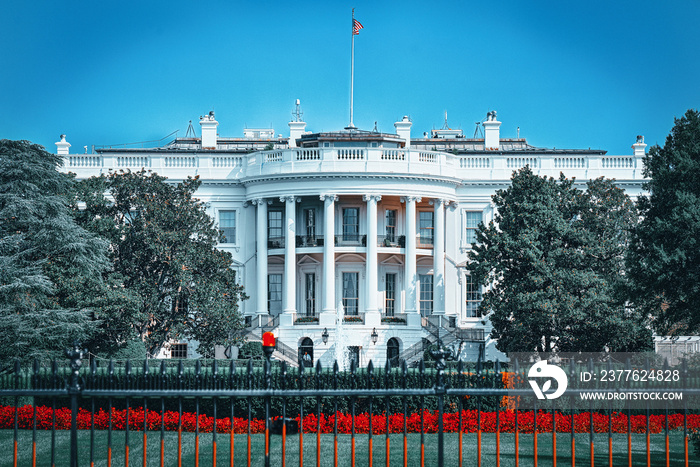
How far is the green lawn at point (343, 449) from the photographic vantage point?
18641 millimetres

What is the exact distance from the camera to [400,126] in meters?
58.2

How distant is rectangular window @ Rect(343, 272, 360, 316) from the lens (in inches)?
2100

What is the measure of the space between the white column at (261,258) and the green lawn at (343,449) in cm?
3008

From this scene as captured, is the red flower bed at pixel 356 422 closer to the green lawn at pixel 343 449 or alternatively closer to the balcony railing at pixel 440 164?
the green lawn at pixel 343 449

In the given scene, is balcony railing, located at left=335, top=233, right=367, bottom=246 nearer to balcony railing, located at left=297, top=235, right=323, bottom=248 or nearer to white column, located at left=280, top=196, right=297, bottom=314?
balcony railing, located at left=297, top=235, right=323, bottom=248

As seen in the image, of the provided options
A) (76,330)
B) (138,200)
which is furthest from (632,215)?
(76,330)

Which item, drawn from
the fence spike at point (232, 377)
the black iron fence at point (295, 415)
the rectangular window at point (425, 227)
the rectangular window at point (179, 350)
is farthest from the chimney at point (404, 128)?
the fence spike at point (232, 377)

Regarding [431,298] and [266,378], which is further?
[431,298]

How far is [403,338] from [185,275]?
43.5 ft

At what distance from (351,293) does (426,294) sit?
13.5ft

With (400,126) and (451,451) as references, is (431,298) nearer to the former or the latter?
(400,126)

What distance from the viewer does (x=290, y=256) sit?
171ft

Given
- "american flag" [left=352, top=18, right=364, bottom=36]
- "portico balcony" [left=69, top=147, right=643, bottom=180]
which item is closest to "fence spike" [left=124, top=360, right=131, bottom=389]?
"portico balcony" [left=69, top=147, right=643, bottom=180]

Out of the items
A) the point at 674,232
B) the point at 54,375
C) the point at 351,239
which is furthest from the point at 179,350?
the point at 54,375
